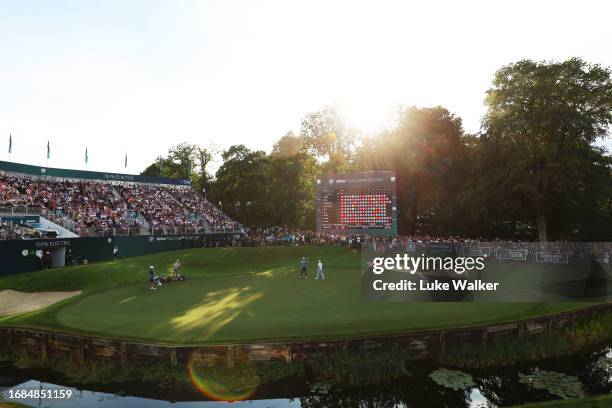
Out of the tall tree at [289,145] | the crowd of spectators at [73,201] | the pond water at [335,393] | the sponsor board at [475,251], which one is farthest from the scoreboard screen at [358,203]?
the tall tree at [289,145]

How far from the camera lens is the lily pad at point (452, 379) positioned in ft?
51.6

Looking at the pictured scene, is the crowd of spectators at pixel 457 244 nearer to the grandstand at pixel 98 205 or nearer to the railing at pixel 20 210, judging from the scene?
the grandstand at pixel 98 205

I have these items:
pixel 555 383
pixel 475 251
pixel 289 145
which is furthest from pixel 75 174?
pixel 555 383

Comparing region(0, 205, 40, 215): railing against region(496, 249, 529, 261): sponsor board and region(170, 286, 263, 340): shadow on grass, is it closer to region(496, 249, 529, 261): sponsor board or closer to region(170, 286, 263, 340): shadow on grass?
region(170, 286, 263, 340): shadow on grass

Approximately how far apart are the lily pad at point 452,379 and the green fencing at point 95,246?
31252 millimetres

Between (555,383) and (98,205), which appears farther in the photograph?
(98,205)

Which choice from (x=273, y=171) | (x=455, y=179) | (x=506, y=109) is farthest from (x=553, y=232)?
(x=273, y=171)

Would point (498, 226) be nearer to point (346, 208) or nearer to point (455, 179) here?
point (455, 179)

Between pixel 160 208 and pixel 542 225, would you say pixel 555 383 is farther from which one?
pixel 160 208

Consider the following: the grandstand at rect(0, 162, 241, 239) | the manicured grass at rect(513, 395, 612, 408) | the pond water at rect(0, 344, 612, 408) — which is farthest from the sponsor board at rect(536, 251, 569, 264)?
the grandstand at rect(0, 162, 241, 239)

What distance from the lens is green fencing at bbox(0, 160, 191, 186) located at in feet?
144

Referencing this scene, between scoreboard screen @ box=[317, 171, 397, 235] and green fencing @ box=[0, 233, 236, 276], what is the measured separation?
18.0 m

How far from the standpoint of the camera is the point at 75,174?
→ 164 feet

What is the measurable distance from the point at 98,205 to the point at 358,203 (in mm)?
30265
